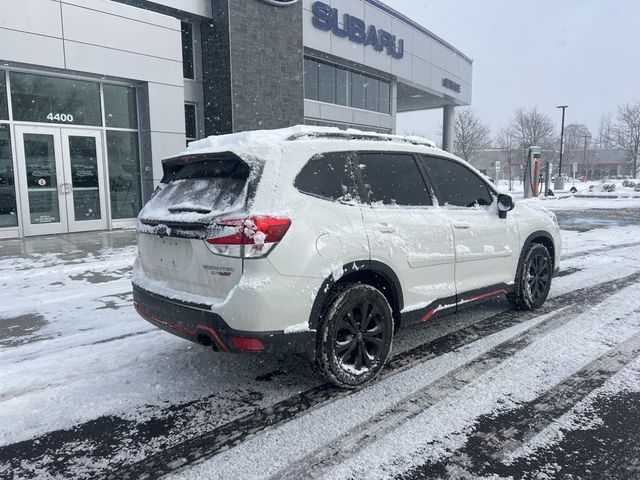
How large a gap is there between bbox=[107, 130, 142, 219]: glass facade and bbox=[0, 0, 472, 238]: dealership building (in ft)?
0.10

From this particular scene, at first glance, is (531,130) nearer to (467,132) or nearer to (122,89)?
(467,132)

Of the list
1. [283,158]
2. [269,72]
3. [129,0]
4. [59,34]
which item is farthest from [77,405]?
[269,72]

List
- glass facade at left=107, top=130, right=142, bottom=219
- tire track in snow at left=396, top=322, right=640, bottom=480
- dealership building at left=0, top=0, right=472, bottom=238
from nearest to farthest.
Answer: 1. tire track in snow at left=396, top=322, right=640, bottom=480
2. dealership building at left=0, top=0, right=472, bottom=238
3. glass facade at left=107, top=130, right=142, bottom=219

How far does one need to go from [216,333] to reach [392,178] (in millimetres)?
1892

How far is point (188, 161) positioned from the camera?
368cm

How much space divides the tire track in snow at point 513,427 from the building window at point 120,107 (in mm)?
12809

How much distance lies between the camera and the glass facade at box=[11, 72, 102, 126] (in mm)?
11492

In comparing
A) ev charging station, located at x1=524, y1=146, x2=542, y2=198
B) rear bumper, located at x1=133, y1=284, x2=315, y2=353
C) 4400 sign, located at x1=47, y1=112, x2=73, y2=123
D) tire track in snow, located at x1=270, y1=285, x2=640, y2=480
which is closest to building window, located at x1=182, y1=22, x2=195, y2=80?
4400 sign, located at x1=47, y1=112, x2=73, y2=123

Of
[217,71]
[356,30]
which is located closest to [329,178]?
[217,71]

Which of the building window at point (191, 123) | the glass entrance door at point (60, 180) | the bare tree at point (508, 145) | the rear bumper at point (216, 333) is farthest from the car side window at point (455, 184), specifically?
the bare tree at point (508, 145)

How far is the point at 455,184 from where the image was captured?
4.57 meters

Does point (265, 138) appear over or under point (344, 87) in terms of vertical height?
under

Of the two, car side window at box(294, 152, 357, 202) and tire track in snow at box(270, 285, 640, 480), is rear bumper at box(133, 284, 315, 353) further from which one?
car side window at box(294, 152, 357, 202)

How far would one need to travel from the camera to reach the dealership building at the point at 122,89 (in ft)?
37.4
